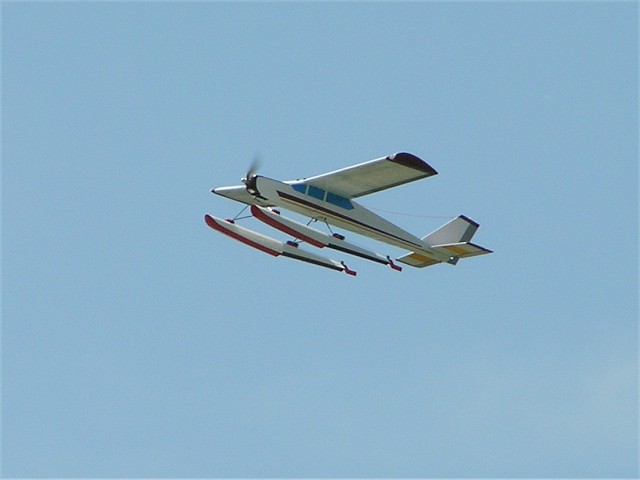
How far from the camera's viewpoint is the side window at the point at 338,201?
35.9 metres

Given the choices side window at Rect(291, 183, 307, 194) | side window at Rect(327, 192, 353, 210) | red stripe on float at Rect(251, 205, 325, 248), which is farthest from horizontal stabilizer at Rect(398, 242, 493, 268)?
side window at Rect(291, 183, 307, 194)

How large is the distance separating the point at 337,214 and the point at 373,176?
1.51 m

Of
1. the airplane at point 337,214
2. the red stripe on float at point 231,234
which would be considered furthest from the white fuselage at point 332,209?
the red stripe on float at point 231,234

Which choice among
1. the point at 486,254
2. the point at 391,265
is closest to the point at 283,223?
the point at 391,265

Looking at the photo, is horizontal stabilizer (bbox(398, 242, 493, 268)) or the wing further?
horizontal stabilizer (bbox(398, 242, 493, 268))

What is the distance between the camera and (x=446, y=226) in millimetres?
38312

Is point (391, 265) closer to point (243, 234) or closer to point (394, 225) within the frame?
point (394, 225)

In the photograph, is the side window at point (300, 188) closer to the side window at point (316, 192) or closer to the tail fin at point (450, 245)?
the side window at point (316, 192)

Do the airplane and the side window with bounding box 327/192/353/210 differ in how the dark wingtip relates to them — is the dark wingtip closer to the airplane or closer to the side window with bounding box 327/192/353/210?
the airplane

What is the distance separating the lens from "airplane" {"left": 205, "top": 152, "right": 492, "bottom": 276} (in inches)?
1369

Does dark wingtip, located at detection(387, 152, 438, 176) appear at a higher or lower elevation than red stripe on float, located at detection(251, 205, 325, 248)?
higher

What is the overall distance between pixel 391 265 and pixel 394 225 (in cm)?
107

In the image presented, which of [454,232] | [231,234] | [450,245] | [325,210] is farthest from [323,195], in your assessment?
[454,232]

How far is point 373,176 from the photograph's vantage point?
35.1 m
